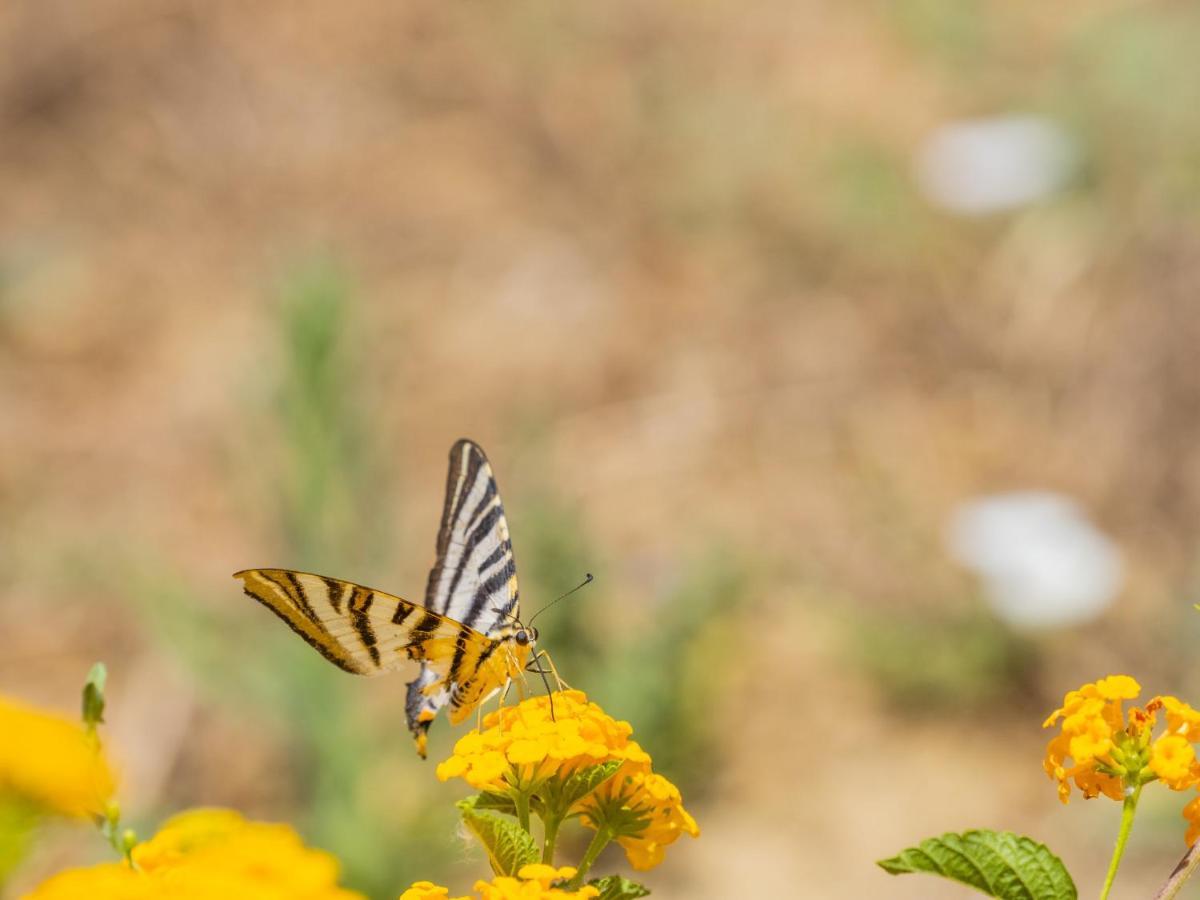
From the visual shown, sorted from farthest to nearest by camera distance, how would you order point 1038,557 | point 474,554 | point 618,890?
point 1038,557 → point 474,554 → point 618,890

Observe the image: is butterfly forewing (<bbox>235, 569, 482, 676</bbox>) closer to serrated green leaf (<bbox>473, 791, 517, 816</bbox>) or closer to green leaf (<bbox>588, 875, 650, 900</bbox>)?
serrated green leaf (<bbox>473, 791, 517, 816</bbox>)

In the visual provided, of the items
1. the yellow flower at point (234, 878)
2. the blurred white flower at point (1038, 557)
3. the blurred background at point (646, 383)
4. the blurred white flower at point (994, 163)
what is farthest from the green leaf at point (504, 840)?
the blurred white flower at point (994, 163)

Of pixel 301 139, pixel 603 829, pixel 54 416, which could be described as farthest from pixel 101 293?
pixel 603 829

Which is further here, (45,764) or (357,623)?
(357,623)

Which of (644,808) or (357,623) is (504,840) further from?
(357,623)

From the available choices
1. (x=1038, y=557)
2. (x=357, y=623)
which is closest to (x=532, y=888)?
(x=357, y=623)
